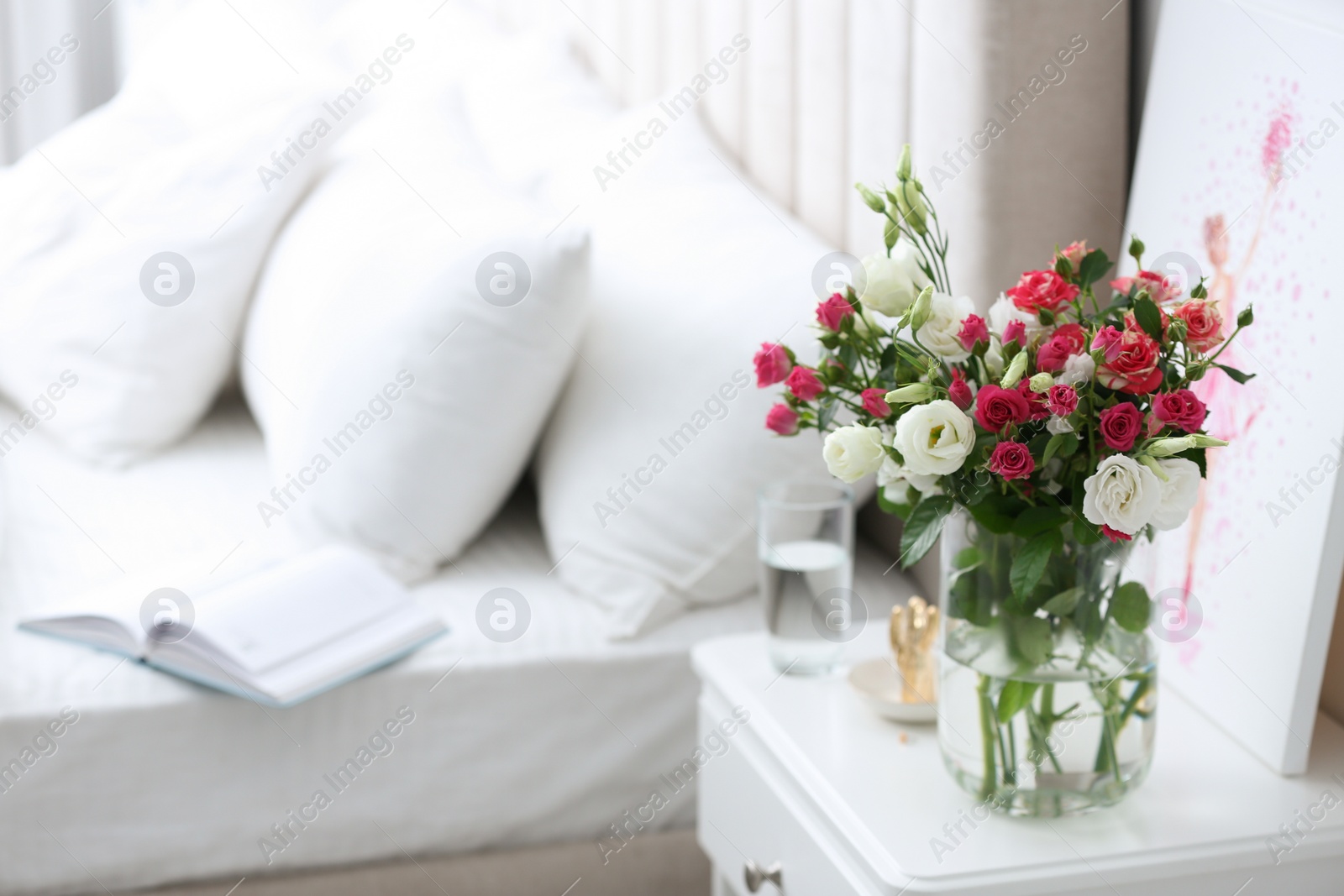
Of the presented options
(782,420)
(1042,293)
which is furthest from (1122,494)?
(782,420)

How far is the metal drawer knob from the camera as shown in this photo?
38.8 inches

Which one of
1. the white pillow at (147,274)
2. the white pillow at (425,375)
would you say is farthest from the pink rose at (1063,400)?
the white pillow at (147,274)

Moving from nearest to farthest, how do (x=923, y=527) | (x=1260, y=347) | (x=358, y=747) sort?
(x=923, y=527)
(x=1260, y=347)
(x=358, y=747)

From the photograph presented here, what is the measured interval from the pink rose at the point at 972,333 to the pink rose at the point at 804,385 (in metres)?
0.10

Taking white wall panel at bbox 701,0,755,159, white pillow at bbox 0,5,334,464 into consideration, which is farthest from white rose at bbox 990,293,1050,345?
white pillow at bbox 0,5,334,464

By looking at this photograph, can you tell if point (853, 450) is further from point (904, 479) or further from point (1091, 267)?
point (1091, 267)

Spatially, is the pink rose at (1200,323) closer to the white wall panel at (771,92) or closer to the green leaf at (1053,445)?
the green leaf at (1053,445)

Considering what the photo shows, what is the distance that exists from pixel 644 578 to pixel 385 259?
49cm

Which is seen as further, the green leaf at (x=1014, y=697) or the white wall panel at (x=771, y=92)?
the white wall panel at (x=771, y=92)

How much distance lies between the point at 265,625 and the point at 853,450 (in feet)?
2.42

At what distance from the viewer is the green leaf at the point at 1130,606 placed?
2.68 ft

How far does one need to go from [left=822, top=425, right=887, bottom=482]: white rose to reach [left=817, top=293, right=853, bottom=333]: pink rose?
8 cm

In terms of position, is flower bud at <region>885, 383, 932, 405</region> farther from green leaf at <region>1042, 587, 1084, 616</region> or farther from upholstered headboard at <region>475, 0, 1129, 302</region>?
upholstered headboard at <region>475, 0, 1129, 302</region>

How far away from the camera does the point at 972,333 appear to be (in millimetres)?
755
